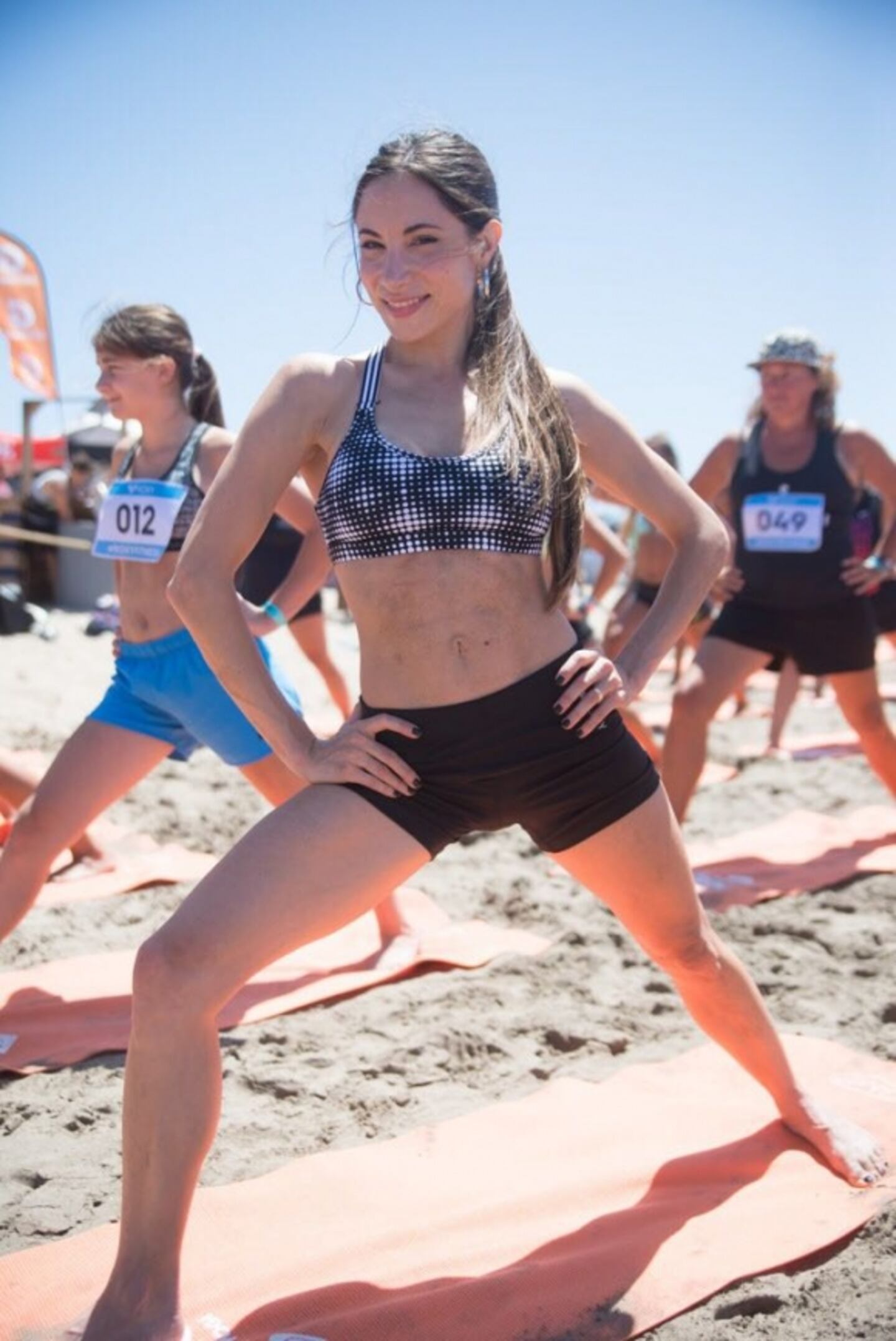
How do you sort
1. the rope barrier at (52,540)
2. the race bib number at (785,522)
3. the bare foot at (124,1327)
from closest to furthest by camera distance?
the bare foot at (124,1327), the race bib number at (785,522), the rope barrier at (52,540)

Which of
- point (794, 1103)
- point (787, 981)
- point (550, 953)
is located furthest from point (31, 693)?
point (794, 1103)

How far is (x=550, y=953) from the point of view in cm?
437

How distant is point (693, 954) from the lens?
2.53m

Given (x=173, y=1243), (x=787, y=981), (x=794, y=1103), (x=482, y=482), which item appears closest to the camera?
(x=173, y=1243)

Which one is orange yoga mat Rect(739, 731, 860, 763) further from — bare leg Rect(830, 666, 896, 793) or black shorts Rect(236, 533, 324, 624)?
black shorts Rect(236, 533, 324, 624)

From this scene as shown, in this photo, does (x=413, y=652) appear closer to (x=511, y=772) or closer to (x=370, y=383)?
(x=511, y=772)

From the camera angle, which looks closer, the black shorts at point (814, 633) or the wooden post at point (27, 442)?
the black shorts at point (814, 633)

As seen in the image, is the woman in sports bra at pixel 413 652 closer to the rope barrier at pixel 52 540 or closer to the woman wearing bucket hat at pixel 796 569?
the woman wearing bucket hat at pixel 796 569

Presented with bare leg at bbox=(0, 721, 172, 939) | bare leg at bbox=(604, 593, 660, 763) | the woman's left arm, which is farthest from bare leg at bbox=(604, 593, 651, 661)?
the woman's left arm

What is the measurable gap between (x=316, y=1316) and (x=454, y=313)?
6.32 feet

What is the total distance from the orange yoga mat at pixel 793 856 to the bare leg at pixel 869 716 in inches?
18.6

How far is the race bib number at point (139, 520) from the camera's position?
12.2ft

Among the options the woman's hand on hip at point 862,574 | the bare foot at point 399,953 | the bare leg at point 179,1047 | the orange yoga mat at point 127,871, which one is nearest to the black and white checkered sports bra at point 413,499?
the bare leg at point 179,1047

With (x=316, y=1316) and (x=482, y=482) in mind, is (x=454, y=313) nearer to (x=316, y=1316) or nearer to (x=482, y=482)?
(x=482, y=482)
